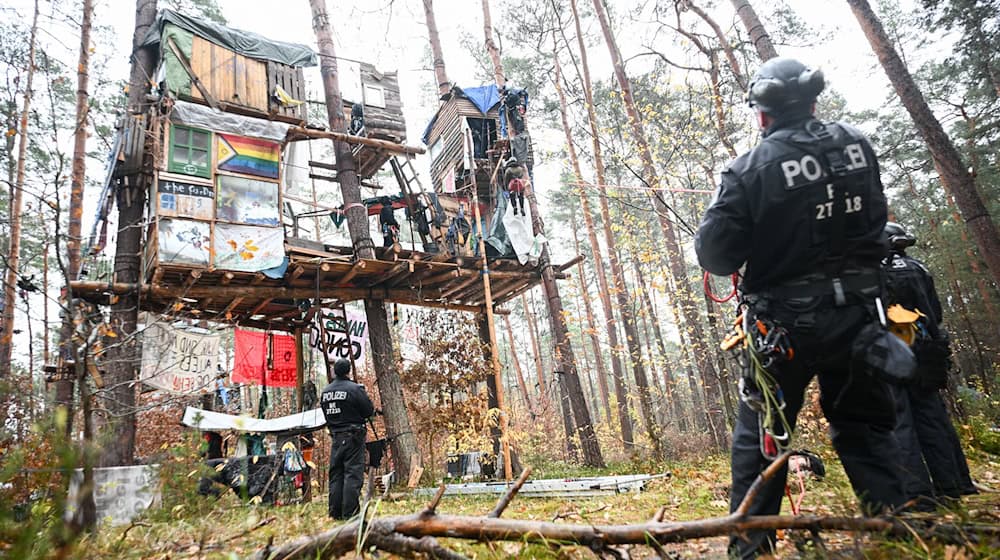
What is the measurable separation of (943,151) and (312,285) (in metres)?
11.0

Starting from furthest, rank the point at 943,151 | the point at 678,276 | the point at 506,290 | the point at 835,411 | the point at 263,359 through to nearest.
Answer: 1. the point at 678,276
2. the point at 506,290
3. the point at 263,359
4. the point at 943,151
5. the point at 835,411

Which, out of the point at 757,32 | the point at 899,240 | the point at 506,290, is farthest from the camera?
the point at 506,290

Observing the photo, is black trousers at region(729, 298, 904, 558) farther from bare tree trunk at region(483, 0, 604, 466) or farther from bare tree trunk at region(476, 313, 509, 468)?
bare tree trunk at region(483, 0, 604, 466)

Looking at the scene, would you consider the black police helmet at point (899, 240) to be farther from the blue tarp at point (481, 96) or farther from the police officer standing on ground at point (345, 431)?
the blue tarp at point (481, 96)

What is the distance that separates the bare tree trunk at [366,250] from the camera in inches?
392

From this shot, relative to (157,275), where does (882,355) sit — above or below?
below

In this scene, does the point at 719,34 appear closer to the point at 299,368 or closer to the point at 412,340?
the point at 412,340

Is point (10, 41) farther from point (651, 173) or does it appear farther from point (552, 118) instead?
point (552, 118)

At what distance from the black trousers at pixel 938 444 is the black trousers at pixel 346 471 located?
584 centimetres

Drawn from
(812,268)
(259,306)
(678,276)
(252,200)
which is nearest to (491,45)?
(252,200)

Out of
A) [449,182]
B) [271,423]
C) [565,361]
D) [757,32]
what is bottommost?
[271,423]

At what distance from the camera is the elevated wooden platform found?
8.78 m

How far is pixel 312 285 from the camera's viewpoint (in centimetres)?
1023

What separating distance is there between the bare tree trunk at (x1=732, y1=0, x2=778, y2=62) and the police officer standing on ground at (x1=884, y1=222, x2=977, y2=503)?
20.4 ft
